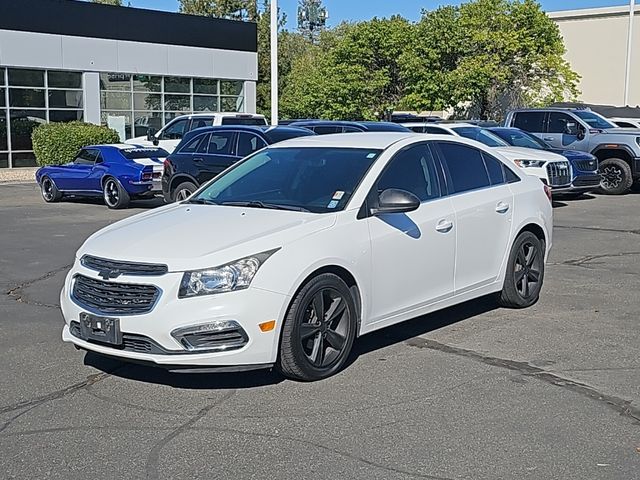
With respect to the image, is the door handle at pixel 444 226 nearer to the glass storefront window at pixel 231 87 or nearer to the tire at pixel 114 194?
the tire at pixel 114 194

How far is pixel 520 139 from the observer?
18812 mm

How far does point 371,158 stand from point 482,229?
4.29ft

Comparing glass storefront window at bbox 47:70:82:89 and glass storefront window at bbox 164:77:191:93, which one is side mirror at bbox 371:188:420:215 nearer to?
glass storefront window at bbox 47:70:82:89

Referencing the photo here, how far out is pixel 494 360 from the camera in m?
6.42

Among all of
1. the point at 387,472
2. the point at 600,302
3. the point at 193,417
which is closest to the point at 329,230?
the point at 193,417

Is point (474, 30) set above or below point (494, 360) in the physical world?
above

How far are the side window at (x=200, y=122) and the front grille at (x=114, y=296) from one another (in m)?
16.6

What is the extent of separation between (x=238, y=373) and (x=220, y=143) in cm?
984

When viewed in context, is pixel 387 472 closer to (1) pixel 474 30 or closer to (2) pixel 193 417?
(2) pixel 193 417

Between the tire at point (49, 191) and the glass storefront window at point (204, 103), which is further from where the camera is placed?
the glass storefront window at point (204, 103)

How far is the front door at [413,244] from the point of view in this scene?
6.30 meters

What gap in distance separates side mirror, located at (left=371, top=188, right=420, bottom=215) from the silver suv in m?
15.1

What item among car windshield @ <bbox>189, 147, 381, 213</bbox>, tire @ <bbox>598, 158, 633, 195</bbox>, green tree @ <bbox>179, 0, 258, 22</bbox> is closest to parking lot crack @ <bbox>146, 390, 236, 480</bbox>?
car windshield @ <bbox>189, 147, 381, 213</bbox>

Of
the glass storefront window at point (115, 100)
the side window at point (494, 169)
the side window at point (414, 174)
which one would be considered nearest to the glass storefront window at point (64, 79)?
the glass storefront window at point (115, 100)
